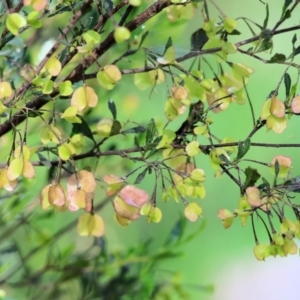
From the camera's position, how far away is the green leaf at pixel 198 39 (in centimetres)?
32

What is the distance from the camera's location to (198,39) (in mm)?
327

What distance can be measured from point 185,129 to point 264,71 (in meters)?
0.58

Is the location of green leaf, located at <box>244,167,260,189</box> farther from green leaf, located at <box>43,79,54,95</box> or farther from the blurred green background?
the blurred green background

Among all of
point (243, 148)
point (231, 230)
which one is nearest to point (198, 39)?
point (243, 148)

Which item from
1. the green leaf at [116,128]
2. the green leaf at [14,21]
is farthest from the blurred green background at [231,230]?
the green leaf at [14,21]

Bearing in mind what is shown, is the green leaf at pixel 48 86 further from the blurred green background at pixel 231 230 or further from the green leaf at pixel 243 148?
the blurred green background at pixel 231 230

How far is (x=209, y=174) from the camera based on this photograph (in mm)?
854

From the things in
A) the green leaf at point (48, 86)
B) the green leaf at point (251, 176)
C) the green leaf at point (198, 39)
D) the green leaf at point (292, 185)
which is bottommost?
the green leaf at point (292, 185)

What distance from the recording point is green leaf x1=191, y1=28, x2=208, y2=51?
0.32 meters

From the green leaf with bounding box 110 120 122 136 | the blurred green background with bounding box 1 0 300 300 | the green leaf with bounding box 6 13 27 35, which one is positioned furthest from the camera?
the blurred green background with bounding box 1 0 300 300

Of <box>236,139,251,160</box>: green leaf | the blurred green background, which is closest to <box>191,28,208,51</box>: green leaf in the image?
<box>236,139,251,160</box>: green leaf

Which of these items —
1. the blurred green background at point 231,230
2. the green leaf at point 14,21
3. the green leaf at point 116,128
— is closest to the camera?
the green leaf at point 14,21

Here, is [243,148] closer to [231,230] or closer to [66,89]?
[66,89]

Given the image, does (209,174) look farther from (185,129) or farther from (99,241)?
(185,129)
